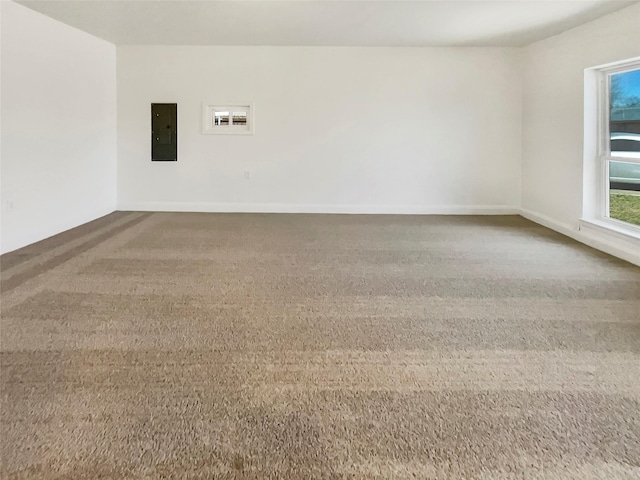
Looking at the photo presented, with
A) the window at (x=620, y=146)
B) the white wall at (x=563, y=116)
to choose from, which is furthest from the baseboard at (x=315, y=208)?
the window at (x=620, y=146)

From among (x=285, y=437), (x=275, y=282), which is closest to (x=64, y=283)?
(x=275, y=282)

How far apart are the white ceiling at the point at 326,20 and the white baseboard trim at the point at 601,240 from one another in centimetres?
211

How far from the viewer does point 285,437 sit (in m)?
1.57

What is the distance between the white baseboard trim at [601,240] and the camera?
165 inches

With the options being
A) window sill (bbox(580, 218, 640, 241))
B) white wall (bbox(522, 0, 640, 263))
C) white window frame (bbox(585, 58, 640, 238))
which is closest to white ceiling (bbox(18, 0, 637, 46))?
Result: white wall (bbox(522, 0, 640, 263))

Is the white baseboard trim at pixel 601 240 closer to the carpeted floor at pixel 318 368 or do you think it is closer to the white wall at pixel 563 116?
the white wall at pixel 563 116

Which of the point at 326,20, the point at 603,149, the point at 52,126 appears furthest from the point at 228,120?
the point at 603,149

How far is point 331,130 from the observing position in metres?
6.80

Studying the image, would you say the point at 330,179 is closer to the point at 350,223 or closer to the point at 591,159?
the point at 350,223

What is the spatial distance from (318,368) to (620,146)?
4398 mm

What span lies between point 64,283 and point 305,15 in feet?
11.5

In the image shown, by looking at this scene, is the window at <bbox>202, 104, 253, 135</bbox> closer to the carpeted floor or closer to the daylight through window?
the carpeted floor

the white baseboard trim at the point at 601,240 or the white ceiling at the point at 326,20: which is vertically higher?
the white ceiling at the point at 326,20

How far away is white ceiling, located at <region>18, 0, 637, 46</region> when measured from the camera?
4.59 m
